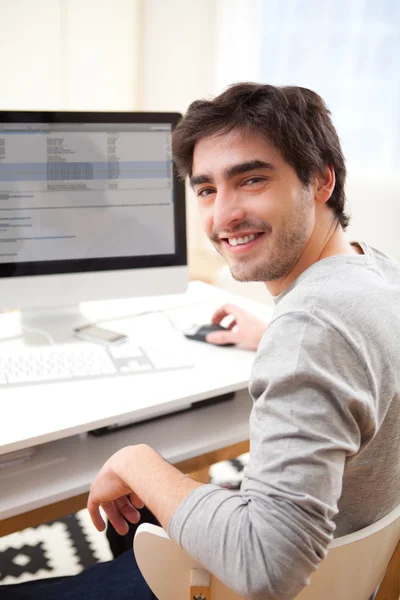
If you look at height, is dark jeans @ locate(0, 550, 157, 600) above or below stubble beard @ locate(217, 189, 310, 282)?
below

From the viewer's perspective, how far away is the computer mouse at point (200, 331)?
1.58 metres

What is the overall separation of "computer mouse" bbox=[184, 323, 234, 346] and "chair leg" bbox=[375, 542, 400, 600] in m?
0.74

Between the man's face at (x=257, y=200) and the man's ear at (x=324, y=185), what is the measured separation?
1.4 inches

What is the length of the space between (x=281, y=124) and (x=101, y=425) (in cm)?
62

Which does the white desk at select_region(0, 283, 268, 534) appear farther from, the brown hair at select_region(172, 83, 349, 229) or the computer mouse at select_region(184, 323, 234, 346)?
the brown hair at select_region(172, 83, 349, 229)

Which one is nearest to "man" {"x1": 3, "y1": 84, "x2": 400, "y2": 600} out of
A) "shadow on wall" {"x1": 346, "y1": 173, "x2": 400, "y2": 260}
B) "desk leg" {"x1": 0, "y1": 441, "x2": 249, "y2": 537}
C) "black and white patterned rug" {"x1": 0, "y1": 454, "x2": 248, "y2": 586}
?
"desk leg" {"x1": 0, "y1": 441, "x2": 249, "y2": 537}

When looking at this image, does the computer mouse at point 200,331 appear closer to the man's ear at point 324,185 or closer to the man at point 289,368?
the man at point 289,368

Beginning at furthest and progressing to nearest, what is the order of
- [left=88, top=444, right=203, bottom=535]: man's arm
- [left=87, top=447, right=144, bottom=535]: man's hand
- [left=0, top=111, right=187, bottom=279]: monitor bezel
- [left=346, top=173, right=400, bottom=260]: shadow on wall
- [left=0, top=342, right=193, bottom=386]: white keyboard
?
[left=346, top=173, right=400, bottom=260]: shadow on wall
[left=0, top=111, right=187, bottom=279]: monitor bezel
[left=0, top=342, right=193, bottom=386]: white keyboard
[left=87, top=447, right=144, bottom=535]: man's hand
[left=88, top=444, right=203, bottom=535]: man's arm

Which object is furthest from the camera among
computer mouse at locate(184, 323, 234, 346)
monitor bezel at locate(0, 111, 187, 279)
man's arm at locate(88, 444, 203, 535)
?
computer mouse at locate(184, 323, 234, 346)

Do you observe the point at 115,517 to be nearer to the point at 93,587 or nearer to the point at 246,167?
the point at 93,587

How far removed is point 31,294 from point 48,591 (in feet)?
2.23

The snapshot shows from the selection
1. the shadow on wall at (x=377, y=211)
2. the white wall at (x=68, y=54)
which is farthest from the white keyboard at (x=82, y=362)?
the white wall at (x=68, y=54)

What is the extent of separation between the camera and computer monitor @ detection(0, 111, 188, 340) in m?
1.47

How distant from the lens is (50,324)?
1.62 meters
